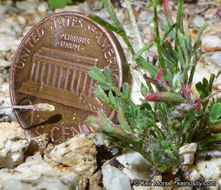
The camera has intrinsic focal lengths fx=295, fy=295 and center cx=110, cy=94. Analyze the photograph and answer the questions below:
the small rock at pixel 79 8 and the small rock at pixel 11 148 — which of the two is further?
the small rock at pixel 79 8

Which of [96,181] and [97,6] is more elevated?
[97,6]

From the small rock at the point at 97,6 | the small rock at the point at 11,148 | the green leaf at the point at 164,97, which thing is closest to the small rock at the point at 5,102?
the small rock at the point at 11,148

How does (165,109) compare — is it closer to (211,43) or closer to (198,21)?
(211,43)

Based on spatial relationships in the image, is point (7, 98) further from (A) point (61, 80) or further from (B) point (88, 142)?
(B) point (88, 142)

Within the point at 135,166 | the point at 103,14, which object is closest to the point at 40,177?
the point at 135,166

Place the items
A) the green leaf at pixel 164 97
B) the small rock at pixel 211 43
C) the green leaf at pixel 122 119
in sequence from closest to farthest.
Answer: the green leaf at pixel 164 97 → the green leaf at pixel 122 119 → the small rock at pixel 211 43

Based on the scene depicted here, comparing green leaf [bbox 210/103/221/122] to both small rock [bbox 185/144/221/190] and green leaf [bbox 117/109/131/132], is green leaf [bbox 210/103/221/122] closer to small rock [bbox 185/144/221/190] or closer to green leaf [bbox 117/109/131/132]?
small rock [bbox 185/144/221/190]

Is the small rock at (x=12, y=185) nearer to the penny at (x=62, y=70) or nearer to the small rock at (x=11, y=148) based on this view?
the small rock at (x=11, y=148)
